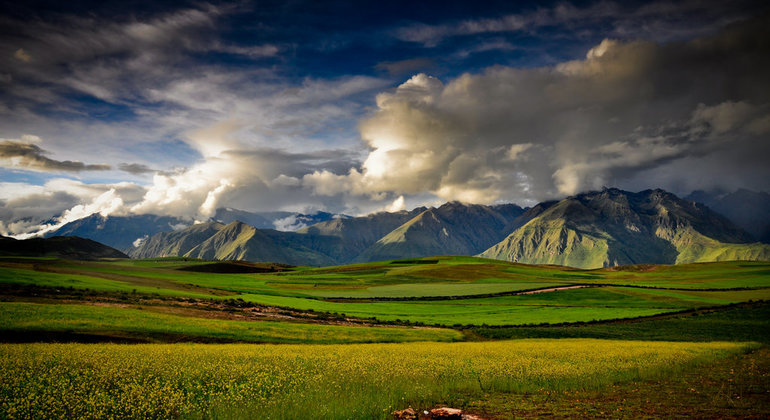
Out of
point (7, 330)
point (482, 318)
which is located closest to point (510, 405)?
point (7, 330)

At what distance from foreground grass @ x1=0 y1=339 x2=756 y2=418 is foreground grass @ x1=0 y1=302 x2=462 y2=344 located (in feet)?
37.7

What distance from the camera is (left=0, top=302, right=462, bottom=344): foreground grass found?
103 ft

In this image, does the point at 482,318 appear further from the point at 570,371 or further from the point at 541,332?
the point at 570,371

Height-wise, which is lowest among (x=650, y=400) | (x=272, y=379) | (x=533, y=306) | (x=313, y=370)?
(x=533, y=306)

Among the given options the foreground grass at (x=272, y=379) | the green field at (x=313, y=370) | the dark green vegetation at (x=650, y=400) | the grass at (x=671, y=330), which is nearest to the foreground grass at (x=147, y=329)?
the green field at (x=313, y=370)

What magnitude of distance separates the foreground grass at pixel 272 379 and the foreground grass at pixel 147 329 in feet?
37.7

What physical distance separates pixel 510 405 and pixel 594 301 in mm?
89555

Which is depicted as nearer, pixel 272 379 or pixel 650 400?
pixel 650 400

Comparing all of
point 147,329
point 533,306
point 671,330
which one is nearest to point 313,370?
point 147,329

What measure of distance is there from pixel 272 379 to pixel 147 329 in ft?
79.3

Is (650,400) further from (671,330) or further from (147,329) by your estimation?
(671,330)

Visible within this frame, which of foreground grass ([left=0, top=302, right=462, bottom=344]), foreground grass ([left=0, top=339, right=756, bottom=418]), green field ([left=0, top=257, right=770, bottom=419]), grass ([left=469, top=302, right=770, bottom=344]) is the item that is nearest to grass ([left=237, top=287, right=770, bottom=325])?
grass ([left=469, top=302, right=770, bottom=344])

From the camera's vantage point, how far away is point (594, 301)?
3570 inches

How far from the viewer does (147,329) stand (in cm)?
3453
